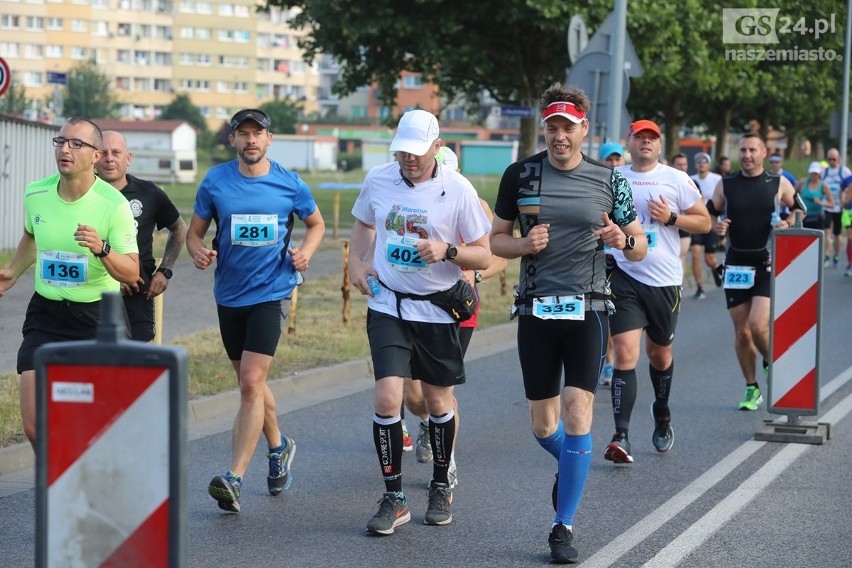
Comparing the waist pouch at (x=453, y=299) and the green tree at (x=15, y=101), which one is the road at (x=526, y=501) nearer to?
the waist pouch at (x=453, y=299)

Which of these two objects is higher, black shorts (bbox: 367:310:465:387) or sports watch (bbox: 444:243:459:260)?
sports watch (bbox: 444:243:459:260)

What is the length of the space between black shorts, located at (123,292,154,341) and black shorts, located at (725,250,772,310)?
4.64 m

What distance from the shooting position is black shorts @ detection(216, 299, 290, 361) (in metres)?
7.32

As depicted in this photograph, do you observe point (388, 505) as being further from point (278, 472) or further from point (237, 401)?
point (237, 401)

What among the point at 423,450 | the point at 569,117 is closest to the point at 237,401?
the point at 423,450

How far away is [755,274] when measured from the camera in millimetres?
10445

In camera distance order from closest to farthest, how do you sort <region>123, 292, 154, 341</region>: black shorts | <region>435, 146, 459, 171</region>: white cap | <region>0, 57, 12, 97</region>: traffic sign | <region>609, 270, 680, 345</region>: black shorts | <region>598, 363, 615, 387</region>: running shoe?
<region>123, 292, 154, 341</region>: black shorts, <region>435, 146, 459, 171</region>: white cap, <region>609, 270, 680, 345</region>: black shorts, <region>598, 363, 615, 387</region>: running shoe, <region>0, 57, 12, 97</region>: traffic sign

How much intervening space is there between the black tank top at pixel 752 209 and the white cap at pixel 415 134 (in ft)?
14.4

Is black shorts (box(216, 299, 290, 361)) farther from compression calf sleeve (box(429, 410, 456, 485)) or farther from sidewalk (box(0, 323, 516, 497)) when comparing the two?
sidewalk (box(0, 323, 516, 497))

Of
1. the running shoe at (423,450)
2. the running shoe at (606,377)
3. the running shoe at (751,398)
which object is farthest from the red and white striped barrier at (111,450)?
the running shoe at (606,377)

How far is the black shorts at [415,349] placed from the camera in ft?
22.6

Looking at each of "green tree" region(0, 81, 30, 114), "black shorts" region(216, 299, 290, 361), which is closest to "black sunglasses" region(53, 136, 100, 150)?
"black shorts" region(216, 299, 290, 361)

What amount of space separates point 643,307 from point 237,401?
3071 millimetres

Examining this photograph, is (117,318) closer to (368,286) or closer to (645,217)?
(368,286)
